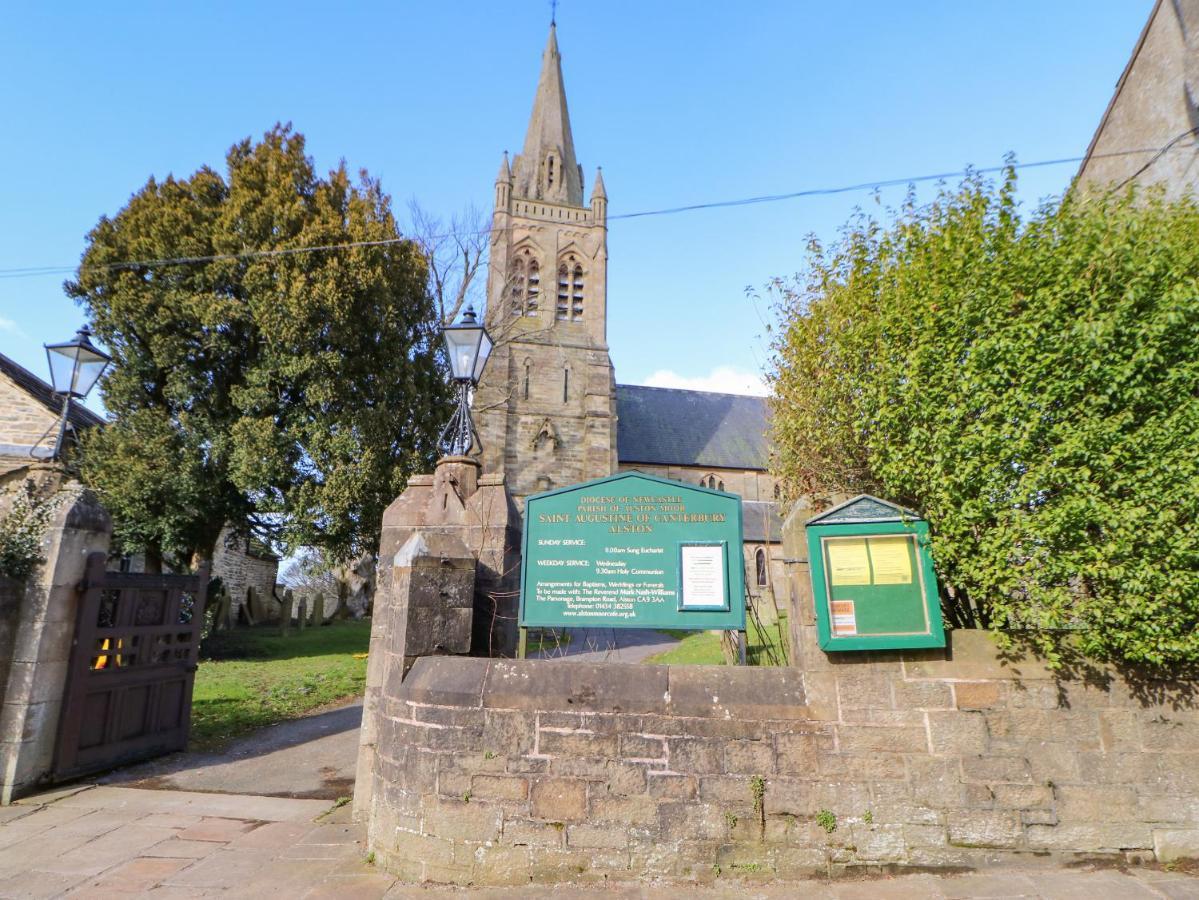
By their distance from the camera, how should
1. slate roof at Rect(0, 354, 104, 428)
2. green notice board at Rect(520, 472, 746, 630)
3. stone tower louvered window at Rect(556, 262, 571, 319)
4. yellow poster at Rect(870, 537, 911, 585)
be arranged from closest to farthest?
1. yellow poster at Rect(870, 537, 911, 585)
2. green notice board at Rect(520, 472, 746, 630)
3. slate roof at Rect(0, 354, 104, 428)
4. stone tower louvered window at Rect(556, 262, 571, 319)

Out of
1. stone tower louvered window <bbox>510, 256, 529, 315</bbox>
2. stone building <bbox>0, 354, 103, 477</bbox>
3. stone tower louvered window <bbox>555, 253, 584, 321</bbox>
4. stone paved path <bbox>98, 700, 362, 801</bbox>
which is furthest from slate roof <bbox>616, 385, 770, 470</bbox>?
stone paved path <bbox>98, 700, 362, 801</bbox>

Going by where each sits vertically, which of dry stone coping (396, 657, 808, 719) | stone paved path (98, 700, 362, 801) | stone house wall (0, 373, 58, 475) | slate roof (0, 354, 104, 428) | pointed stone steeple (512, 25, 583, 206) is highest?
pointed stone steeple (512, 25, 583, 206)

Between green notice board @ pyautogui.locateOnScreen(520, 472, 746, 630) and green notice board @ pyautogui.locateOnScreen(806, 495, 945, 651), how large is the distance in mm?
584

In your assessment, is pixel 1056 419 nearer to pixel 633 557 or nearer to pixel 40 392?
pixel 633 557

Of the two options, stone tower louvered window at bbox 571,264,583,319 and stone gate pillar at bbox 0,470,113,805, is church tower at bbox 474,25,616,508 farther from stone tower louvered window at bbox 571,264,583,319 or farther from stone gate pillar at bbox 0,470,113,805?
stone gate pillar at bbox 0,470,113,805

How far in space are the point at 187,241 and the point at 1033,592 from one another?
713 inches

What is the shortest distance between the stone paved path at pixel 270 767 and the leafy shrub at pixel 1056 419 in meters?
6.18

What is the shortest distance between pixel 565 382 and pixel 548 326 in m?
3.51

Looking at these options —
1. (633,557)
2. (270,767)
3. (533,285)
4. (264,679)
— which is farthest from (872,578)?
(533,285)

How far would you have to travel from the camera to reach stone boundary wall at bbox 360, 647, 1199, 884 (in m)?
3.94

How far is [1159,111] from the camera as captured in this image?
25.8ft

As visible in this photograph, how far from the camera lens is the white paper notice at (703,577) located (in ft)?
14.8

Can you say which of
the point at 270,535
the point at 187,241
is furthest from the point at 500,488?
the point at 187,241

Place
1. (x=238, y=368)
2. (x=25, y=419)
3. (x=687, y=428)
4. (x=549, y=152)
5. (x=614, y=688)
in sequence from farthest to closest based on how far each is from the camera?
(x=687, y=428) → (x=549, y=152) → (x=238, y=368) → (x=25, y=419) → (x=614, y=688)
